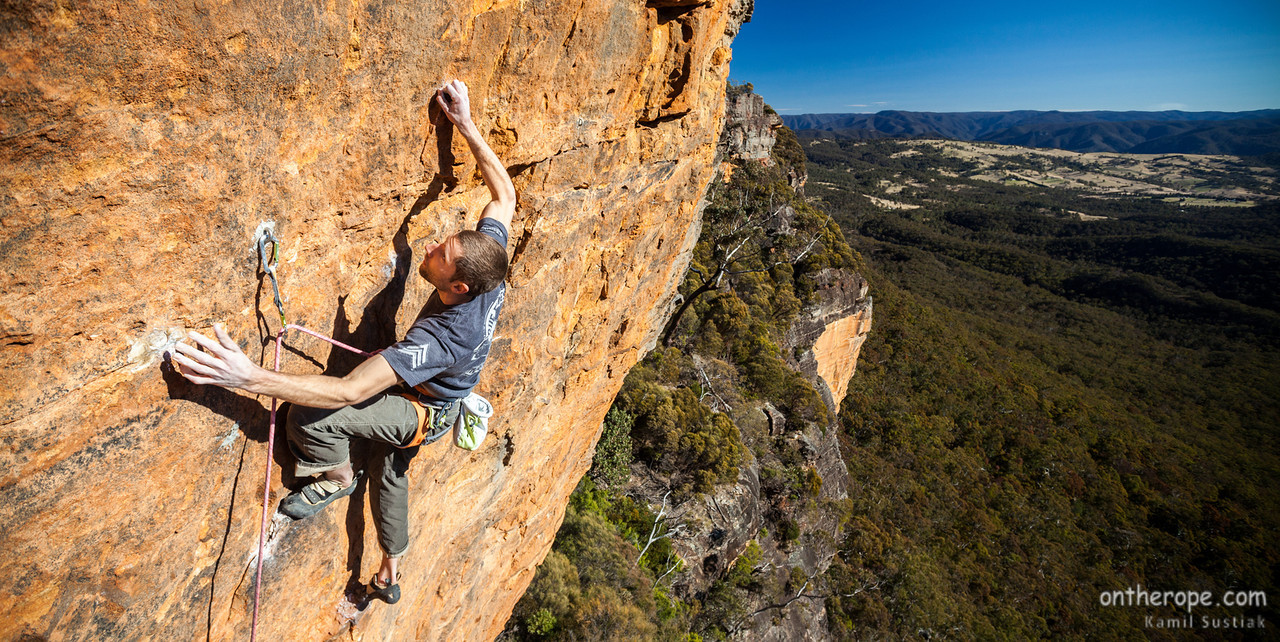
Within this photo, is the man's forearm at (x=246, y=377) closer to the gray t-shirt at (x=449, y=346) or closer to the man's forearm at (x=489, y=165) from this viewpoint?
the gray t-shirt at (x=449, y=346)

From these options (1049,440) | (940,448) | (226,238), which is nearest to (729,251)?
(226,238)

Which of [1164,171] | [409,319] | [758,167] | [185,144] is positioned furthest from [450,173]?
[1164,171]

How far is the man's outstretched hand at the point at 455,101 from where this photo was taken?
2.98m

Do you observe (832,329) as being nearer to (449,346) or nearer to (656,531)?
(656,531)

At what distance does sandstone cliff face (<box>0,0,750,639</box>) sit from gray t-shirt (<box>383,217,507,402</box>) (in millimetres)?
478

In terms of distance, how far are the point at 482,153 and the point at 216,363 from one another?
171 cm

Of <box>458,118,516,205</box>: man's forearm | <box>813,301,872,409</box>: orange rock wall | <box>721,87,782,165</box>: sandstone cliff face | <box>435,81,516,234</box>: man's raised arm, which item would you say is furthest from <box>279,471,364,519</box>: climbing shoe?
<box>721,87,782,165</box>: sandstone cliff face

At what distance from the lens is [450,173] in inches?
131

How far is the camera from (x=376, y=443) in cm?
358

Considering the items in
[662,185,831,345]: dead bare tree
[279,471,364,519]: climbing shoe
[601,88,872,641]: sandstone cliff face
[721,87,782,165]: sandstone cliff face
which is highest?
[721,87,782,165]: sandstone cliff face

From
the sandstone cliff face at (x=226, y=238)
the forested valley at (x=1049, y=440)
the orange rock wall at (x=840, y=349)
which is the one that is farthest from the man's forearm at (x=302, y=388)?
the orange rock wall at (x=840, y=349)

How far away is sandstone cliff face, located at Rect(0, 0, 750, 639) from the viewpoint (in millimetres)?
1834

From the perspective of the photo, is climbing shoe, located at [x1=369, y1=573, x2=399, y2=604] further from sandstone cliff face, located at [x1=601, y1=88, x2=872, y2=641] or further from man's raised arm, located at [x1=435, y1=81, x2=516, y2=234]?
sandstone cliff face, located at [x1=601, y1=88, x2=872, y2=641]

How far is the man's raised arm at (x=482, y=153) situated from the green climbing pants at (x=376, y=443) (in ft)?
4.04
